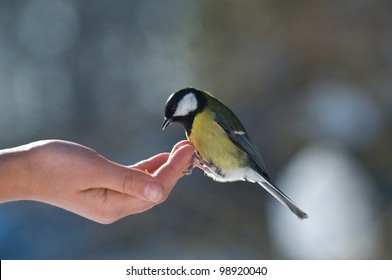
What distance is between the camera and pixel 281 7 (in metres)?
3.97

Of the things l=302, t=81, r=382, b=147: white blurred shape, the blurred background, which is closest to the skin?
the blurred background

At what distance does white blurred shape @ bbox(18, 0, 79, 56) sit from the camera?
3910 millimetres

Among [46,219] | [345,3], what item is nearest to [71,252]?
[46,219]

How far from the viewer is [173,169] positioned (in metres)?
1.58

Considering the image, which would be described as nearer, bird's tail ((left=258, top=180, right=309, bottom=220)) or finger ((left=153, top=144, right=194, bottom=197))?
finger ((left=153, top=144, right=194, bottom=197))

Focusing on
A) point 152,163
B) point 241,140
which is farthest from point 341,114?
point 152,163

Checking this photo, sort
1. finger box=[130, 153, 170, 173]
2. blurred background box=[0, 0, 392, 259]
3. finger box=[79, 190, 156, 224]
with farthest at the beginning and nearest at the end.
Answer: blurred background box=[0, 0, 392, 259] → finger box=[130, 153, 170, 173] → finger box=[79, 190, 156, 224]

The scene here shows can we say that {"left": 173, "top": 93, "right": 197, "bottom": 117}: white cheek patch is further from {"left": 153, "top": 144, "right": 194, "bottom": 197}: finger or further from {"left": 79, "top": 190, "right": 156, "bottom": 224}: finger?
{"left": 79, "top": 190, "right": 156, "bottom": 224}: finger

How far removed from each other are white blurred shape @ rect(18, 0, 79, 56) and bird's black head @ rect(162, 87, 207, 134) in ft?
6.65

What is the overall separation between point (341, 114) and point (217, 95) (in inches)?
30.4

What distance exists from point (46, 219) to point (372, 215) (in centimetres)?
184

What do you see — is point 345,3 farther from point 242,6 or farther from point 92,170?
point 92,170

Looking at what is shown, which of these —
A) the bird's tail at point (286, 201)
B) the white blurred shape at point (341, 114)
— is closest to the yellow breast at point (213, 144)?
the bird's tail at point (286, 201)

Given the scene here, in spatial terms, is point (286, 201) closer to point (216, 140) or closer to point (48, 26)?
point (216, 140)
